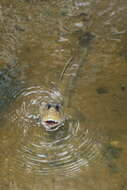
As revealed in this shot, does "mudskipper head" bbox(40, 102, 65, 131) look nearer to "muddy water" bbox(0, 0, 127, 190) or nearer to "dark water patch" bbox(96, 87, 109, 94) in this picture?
"muddy water" bbox(0, 0, 127, 190)

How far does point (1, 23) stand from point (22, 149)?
5.21 feet

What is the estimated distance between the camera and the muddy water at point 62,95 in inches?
102

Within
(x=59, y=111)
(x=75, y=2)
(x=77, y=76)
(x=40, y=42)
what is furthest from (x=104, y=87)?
(x=75, y=2)

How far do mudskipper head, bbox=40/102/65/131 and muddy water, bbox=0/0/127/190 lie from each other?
0.15 ft

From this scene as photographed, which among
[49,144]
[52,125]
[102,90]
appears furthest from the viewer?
[102,90]

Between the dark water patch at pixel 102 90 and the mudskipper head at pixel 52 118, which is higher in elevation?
the dark water patch at pixel 102 90

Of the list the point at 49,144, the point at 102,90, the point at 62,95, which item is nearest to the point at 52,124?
the point at 49,144

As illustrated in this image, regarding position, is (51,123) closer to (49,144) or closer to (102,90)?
(49,144)

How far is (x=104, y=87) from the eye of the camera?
3.11 metres

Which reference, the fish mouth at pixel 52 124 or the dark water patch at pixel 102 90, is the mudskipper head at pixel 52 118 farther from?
the dark water patch at pixel 102 90

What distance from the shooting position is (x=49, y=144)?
274cm

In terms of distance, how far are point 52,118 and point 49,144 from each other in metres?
0.21

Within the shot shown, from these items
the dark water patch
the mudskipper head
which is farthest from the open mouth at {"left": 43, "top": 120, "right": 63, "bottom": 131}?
the dark water patch

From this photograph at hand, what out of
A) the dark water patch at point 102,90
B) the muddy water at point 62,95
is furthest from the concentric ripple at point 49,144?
the dark water patch at point 102,90
